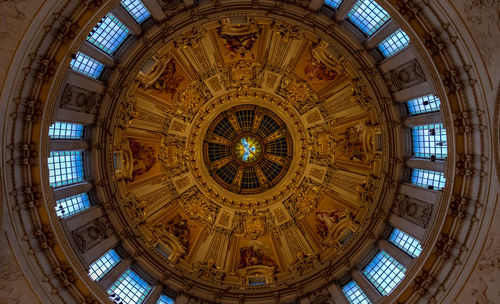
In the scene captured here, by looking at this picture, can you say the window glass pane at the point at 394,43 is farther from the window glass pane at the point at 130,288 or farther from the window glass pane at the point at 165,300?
the window glass pane at the point at 130,288

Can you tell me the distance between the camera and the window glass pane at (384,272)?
22422 millimetres

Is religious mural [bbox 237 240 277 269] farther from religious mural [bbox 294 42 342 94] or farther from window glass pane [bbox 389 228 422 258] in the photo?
religious mural [bbox 294 42 342 94]

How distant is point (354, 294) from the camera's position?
78.7 feet

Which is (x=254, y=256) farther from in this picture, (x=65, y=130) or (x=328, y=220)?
(x=65, y=130)

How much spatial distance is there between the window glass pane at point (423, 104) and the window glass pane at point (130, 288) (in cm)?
2222

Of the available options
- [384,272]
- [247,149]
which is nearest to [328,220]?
[384,272]

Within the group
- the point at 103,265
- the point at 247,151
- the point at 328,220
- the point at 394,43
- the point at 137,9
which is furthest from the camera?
the point at 247,151

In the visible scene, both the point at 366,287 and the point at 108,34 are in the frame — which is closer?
the point at 108,34

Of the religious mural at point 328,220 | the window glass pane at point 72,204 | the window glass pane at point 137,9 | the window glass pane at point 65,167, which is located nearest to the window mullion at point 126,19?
the window glass pane at point 137,9

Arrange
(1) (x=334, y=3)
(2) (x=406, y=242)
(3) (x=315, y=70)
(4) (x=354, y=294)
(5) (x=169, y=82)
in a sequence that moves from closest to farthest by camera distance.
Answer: (1) (x=334, y=3), (2) (x=406, y=242), (4) (x=354, y=294), (3) (x=315, y=70), (5) (x=169, y=82)

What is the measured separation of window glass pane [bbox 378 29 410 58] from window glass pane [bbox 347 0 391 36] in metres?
1.01

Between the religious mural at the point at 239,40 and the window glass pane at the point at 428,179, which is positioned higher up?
the religious mural at the point at 239,40

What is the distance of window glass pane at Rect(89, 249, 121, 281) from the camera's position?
22086mm

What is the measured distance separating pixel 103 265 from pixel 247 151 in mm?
16675
